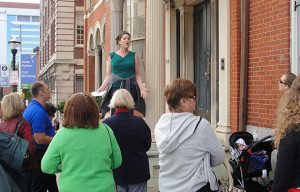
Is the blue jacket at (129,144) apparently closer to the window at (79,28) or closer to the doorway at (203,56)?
the doorway at (203,56)

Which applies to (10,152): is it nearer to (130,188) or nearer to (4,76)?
(130,188)

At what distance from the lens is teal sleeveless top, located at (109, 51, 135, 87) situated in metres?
6.41

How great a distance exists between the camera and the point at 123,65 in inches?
252

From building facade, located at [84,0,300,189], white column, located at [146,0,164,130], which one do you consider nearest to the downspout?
building facade, located at [84,0,300,189]

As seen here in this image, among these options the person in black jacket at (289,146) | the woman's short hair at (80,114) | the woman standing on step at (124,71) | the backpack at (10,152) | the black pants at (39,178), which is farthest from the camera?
the woman standing on step at (124,71)

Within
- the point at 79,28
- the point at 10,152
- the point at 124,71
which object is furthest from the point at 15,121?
the point at 79,28

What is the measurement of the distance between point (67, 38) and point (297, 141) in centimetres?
3099

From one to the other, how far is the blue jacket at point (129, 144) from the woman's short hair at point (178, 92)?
3.59 ft

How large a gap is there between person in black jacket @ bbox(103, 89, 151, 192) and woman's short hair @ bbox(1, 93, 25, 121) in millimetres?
1339

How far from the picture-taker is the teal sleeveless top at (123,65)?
641 cm

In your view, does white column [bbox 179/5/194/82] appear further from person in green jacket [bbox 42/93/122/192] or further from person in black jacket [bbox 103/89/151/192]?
person in green jacket [bbox 42/93/122/192]

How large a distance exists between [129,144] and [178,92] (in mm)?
1302

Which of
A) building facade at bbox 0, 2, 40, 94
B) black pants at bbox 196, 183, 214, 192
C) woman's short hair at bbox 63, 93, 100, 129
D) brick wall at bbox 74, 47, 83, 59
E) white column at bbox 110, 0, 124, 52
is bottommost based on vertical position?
black pants at bbox 196, 183, 214, 192

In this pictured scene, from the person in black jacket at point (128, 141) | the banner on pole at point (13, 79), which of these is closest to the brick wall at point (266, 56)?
the person in black jacket at point (128, 141)
